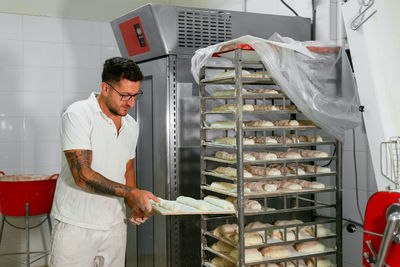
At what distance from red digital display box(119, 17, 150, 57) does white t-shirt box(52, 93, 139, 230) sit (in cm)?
71

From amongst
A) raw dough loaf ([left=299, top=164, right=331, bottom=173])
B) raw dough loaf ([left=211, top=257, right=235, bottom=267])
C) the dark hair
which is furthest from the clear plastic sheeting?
raw dough loaf ([left=211, top=257, right=235, bottom=267])

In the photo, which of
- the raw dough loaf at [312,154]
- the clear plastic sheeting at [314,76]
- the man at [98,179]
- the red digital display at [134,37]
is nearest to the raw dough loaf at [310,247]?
the raw dough loaf at [312,154]

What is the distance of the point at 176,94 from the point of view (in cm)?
282

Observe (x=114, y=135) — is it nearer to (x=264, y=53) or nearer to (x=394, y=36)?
(x=264, y=53)

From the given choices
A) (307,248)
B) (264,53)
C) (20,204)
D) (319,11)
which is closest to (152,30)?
Result: (264,53)

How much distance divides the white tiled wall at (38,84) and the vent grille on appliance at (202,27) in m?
1.87

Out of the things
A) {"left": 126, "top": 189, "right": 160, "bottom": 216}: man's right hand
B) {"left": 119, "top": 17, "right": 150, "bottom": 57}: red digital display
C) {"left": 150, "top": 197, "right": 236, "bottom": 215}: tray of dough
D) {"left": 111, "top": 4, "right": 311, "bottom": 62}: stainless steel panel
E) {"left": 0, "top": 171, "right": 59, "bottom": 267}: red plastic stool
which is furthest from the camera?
{"left": 0, "top": 171, "right": 59, "bottom": 267}: red plastic stool

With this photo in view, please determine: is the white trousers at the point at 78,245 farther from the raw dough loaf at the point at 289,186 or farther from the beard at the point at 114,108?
the raw dough loaf at the point at 289,186

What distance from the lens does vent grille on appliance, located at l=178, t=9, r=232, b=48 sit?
9.23 feet

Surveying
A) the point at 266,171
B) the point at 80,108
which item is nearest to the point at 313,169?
the point at 266,171

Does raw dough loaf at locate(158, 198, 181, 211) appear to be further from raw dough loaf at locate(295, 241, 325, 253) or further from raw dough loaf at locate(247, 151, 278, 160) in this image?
raw dough loaf at locate(295, 241, 325, 253)

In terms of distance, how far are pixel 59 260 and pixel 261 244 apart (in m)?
0.95

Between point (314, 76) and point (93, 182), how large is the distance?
119 centimetres

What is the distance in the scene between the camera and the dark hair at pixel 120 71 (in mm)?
2205
